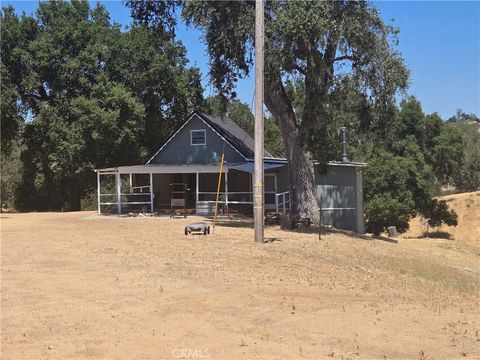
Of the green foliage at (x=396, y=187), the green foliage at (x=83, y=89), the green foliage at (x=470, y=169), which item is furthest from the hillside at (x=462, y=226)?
the green foliage at (x=83, y=89)

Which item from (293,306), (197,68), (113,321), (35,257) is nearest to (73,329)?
(113,321)

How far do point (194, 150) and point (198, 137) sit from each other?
0.75 metres

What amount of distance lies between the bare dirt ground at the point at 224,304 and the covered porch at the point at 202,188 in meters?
12.1

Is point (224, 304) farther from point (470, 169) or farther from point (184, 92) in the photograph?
point (470, 169)

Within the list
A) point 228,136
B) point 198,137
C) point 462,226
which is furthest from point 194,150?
point 462,226

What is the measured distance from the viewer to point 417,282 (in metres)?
12.0

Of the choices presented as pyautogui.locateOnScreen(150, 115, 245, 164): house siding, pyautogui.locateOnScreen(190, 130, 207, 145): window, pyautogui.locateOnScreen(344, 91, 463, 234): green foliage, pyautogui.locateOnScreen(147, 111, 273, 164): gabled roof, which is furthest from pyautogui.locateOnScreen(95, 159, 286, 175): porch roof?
pyautogui.locateOnScreen(344, 91, 463, 234): green foliage

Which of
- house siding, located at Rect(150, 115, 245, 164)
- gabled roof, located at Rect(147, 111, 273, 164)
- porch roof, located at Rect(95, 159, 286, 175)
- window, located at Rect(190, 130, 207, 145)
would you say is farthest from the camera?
window, located at Rect(190, 130, 207, 145)

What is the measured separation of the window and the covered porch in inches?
68.1

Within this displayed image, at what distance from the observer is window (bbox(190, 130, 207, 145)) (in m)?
30.6

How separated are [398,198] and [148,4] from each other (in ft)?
68.6

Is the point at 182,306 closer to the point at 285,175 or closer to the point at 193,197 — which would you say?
the point at 285,175

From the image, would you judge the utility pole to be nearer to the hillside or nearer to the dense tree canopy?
the dense tree canopy

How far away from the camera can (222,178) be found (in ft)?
101
